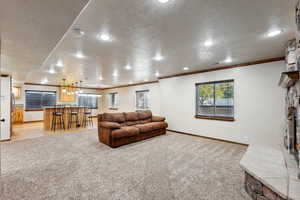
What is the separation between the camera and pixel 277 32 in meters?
2.48

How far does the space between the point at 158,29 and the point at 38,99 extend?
10130 millimetres

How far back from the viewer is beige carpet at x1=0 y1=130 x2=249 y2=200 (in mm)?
2049

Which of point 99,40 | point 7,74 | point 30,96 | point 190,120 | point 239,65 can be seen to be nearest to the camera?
point 99,40

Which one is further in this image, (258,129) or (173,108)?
(173,108)

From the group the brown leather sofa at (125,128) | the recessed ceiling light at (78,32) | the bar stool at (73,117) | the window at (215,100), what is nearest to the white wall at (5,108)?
the bar stool at (73,117)

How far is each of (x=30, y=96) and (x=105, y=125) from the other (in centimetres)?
779

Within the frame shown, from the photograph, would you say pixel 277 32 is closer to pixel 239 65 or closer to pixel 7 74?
pixel 239 65

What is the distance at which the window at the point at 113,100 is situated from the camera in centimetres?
1056

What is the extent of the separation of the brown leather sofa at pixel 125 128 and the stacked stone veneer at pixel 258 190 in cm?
309

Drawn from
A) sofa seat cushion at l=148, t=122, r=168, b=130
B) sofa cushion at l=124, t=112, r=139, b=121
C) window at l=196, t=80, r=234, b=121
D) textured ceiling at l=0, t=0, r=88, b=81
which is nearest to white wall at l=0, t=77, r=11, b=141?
textured ceiling at l=0, t=0, r=88, b=81

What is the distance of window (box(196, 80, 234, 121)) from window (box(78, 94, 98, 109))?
8.45 metres

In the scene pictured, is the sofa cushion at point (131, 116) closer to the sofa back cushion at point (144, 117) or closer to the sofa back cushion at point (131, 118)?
the sofa back cushion at point (131, 118)

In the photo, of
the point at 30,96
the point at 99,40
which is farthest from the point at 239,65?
the point at 30,96

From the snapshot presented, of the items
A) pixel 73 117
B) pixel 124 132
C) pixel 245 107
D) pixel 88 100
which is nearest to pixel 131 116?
pixel 124 132
